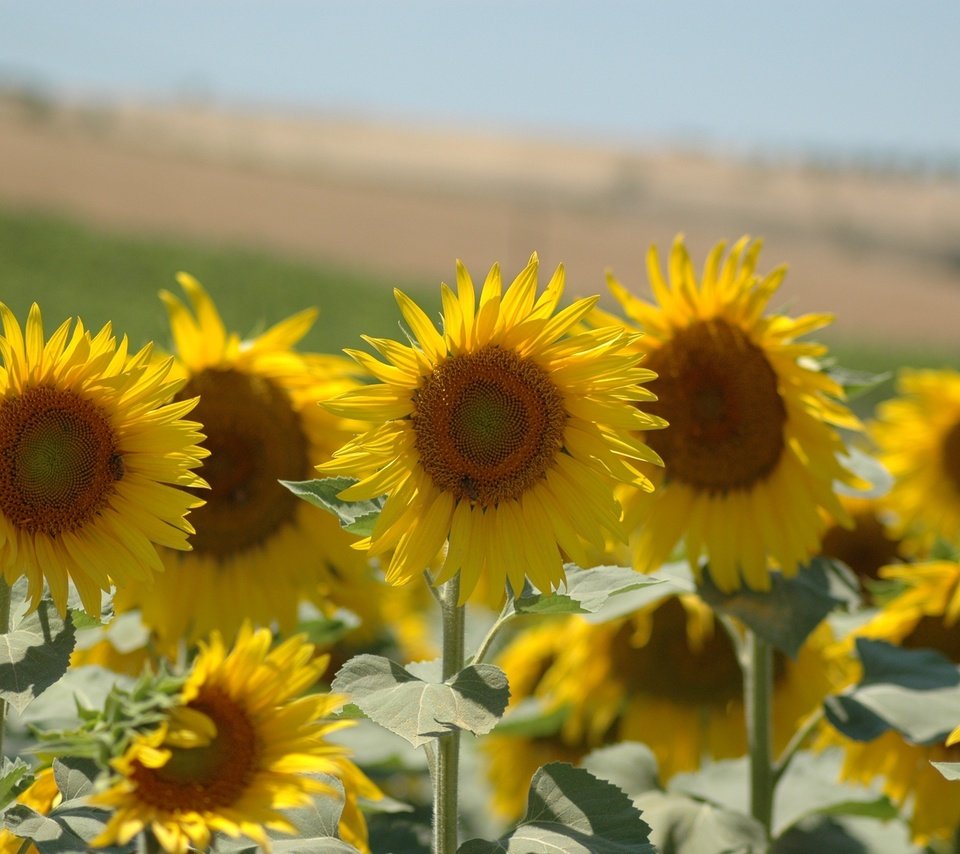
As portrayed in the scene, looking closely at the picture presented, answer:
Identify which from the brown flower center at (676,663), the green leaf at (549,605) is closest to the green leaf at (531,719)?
the brown flower center at (676,663)

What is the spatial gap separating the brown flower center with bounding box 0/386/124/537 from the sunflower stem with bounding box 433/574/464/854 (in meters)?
0.38

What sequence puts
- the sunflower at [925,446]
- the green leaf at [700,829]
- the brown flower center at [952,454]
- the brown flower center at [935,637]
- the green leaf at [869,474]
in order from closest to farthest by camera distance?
the green leaf at [700,829] < the green leaf at [869,474] < the brown flower center at [935,637] < the sunflower at [925,446] < the brown flower center at [952,454]

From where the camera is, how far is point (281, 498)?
2.13 m

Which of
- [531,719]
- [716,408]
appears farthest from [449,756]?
[531,719]

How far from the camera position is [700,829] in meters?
1.79

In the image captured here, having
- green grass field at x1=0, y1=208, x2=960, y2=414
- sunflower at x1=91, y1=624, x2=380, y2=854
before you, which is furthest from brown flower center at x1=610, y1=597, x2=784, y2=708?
green grass field at x1=0, y1=208, x2=960, y2=414

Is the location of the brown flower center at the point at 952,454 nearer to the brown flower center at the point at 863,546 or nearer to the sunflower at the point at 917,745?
the brown flower center at the point at 863,546

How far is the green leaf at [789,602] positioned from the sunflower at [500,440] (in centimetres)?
46

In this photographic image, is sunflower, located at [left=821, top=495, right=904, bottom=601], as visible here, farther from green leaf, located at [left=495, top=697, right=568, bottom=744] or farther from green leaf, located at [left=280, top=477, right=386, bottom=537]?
→ green leaf, located at [left=280, top=477, right=386, bottom=537]

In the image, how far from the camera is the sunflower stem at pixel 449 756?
4.70 feet

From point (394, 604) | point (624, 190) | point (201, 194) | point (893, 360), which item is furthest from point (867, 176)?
point (394, 604)

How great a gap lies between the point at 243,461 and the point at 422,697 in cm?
85

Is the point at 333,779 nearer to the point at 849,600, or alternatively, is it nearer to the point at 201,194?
the point at 849,600

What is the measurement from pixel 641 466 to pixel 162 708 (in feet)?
3.04
